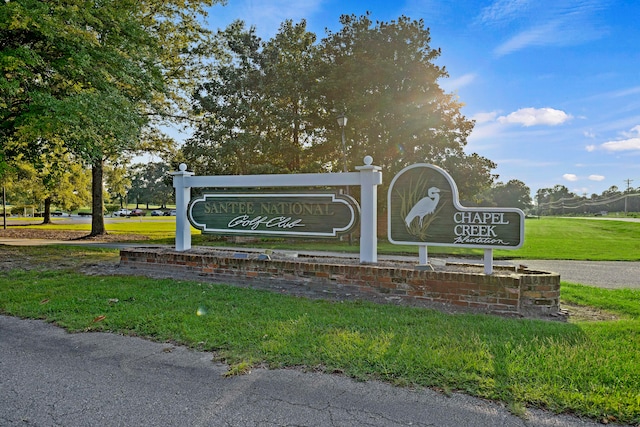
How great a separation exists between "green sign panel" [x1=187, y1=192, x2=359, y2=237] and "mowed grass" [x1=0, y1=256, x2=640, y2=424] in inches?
62.1

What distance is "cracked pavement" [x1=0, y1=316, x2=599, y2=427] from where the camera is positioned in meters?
2.57

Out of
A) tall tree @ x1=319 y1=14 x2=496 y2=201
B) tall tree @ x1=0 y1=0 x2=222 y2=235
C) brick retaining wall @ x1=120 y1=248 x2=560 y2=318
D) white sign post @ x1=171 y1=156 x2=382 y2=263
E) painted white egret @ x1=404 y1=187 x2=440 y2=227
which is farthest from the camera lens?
tall tree @ x1=319 y1=14 x2=496 y2=201

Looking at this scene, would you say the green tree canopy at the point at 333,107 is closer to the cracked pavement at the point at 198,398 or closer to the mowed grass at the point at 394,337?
the mowed grass at the point at 394,337

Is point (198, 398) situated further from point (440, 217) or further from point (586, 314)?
point (586, 314)

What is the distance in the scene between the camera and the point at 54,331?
439cm

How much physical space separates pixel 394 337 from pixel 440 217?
2.61 m

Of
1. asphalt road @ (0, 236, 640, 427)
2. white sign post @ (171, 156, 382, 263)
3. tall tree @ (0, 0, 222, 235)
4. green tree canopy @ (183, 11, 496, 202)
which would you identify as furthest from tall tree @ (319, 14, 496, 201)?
asphalt road @ (0, 236, 640, 427)

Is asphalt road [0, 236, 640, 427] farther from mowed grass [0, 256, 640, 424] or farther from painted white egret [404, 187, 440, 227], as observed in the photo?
painted white egret [404, 187, 440, 227]

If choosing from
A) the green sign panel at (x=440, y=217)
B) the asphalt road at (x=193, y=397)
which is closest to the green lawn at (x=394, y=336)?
the asphalt road at (x=193, y=397)

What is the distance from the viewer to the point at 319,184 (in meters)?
7.06

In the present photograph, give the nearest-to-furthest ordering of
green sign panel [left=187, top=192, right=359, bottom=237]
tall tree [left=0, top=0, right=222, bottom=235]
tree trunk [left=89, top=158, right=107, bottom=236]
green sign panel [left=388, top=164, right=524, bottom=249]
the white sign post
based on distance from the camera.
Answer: green sign panel [left=388, top=164, right=524, bottom=249]
the white sign post
green sign panel [left=187, top=192, right=359, bottom=237]
tall tree [left=0, top=0, right=222, bottom=235]
tree trunk [left=89, top=158, right=107, bottom=236]

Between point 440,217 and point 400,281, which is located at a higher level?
point 440,217

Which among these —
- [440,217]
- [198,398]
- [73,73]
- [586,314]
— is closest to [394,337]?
[198,398]

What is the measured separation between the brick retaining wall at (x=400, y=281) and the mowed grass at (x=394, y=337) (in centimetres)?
50
